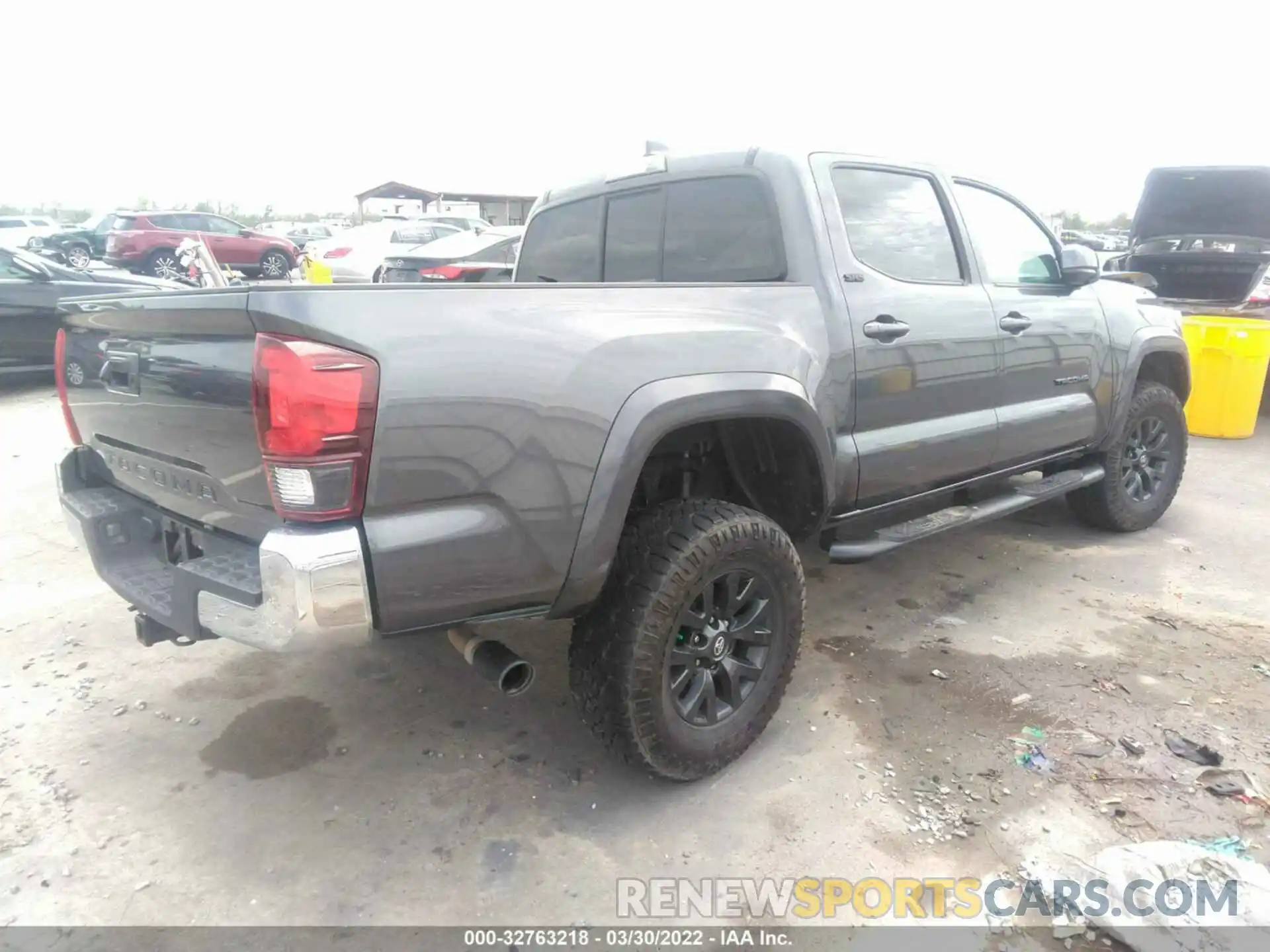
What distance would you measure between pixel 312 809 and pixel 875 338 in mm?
2370

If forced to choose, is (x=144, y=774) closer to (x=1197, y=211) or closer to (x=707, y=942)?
(x=707, y=942)

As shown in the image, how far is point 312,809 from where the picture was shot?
8.19 feet

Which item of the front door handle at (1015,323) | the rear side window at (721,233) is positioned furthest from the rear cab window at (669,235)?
the front door handle at (1015,323)

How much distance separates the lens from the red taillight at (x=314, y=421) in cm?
181

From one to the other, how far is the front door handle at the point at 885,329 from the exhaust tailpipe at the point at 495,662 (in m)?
1.63

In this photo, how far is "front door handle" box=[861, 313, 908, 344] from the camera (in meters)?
2.92

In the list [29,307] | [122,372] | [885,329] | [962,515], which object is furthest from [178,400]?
[29,307]

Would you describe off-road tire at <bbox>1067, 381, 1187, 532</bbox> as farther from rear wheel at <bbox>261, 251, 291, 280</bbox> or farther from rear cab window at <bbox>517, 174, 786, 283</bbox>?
rear wheel at <bbox>261, 251, 291, 280</bbox>

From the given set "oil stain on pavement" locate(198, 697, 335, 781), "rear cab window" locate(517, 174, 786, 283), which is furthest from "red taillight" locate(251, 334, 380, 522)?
"rear cab window" locate(517, 174, 786, 283)

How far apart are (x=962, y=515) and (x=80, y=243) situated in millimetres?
25311

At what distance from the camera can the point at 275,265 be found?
20.5 meters

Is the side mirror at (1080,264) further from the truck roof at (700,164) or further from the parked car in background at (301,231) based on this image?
the parked car in background at (301,231)

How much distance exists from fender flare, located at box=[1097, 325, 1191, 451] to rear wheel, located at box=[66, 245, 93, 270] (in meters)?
21.6

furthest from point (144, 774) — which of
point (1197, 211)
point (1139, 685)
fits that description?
point (1197, 211)
